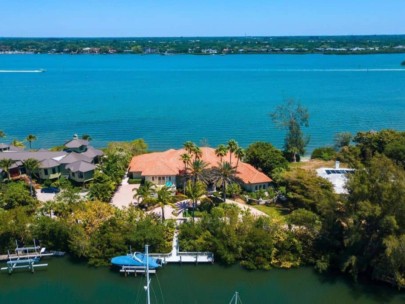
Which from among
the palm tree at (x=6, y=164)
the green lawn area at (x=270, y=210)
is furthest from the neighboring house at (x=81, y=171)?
the green lawn area at (x=270, y=210)

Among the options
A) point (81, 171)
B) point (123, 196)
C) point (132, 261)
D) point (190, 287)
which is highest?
point (81, 171)

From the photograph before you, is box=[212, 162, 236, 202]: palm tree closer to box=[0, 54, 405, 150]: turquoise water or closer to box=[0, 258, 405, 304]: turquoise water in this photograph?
box=[0, 258, 405, 304]: turquoise water

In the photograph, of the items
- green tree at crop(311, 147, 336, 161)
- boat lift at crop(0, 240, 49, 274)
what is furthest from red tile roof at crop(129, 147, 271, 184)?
A: boat lift at crop(0, 240, 49, 274)

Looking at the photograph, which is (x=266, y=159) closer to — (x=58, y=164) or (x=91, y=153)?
(x=91, y=153)

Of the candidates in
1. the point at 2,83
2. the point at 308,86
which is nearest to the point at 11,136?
the point at 2,83

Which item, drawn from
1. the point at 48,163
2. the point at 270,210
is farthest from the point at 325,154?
the point at 48,163
